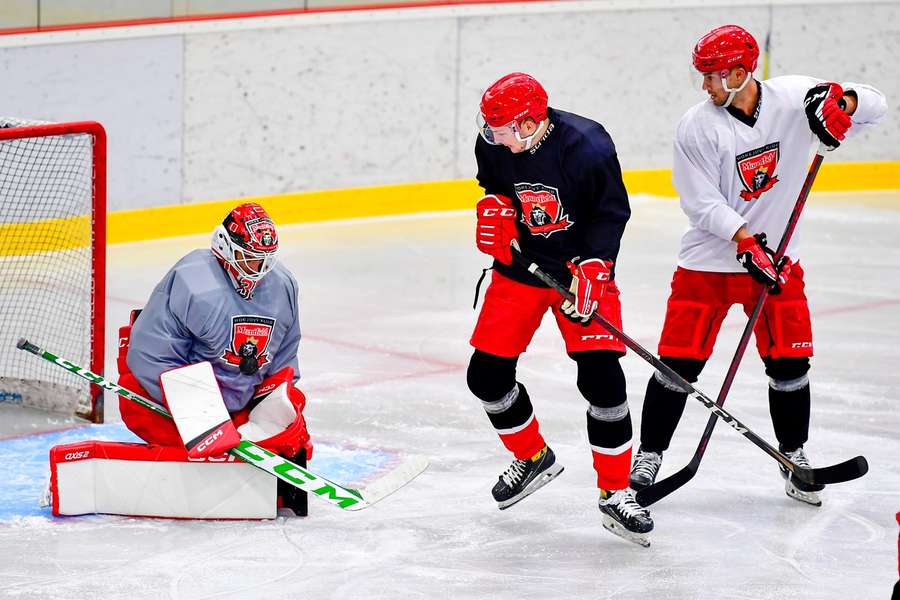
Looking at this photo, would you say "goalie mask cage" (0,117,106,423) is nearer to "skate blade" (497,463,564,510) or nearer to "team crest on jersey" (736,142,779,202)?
"skate blade" (497,463,564,510)

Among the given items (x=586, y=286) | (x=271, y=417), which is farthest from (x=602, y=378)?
(x=271, y=417)

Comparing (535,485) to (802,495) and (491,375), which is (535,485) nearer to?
(491,375)

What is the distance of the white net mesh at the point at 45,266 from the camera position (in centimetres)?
459

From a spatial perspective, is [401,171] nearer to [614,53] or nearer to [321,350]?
[614,53]

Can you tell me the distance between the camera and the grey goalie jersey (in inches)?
144

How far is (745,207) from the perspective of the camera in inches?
148

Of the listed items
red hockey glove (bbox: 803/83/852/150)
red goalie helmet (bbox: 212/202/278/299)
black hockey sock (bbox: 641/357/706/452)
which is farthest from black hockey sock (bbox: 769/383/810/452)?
red goalie helmet (bbox: 212/202/278/299)

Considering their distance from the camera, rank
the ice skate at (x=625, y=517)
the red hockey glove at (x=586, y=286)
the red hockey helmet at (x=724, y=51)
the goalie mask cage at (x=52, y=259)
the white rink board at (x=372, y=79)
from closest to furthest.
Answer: the red hockey glove at (x=586, y=286) → the ice skate at (x=625, y=517) → the red hockey helmet at (x=724, y=51) → the goalie mask cage at (x=52, y=259) → the white rink board at (x=372, y=79)

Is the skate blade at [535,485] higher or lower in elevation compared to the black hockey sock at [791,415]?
lower

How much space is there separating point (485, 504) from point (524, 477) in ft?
0.52

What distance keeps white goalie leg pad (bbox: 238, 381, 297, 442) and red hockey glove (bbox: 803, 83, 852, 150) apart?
1401 mm

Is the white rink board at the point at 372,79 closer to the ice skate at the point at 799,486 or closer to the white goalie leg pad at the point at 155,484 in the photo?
the white goalie leg pad at the point at 155,484

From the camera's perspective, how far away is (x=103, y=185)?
452cm

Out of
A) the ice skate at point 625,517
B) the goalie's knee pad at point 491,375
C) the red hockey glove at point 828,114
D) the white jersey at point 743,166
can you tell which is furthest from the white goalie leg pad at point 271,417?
the red hockey glove at point 828,114
